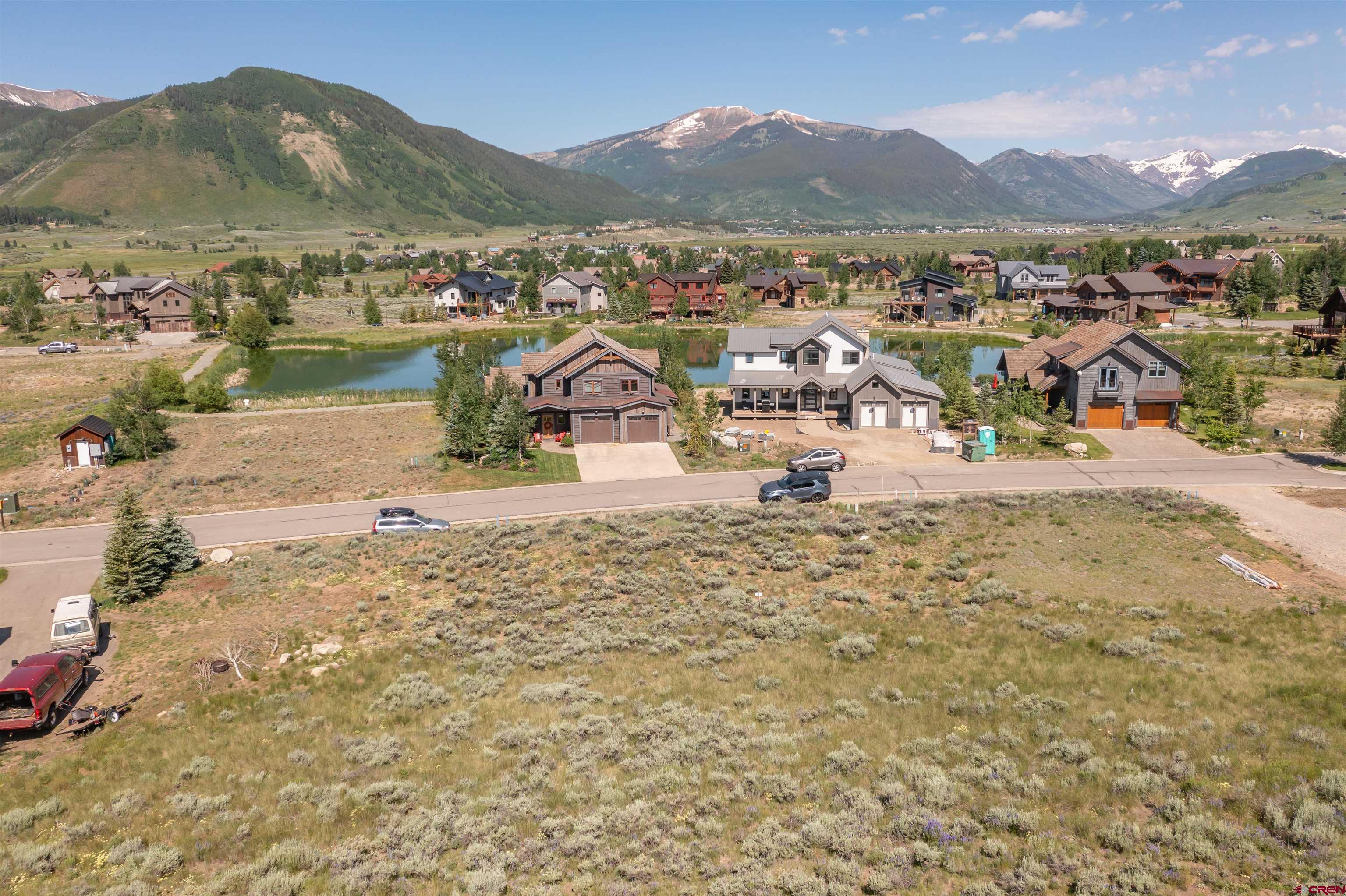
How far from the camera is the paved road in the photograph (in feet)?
118

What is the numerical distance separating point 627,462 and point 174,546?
25300 millimetres

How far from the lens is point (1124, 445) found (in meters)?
50.9

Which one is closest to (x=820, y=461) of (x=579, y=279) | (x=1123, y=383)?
(x=1123, y=383)

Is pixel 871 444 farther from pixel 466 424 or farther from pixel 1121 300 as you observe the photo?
pixel 1121 300

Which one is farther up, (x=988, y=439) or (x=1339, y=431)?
(x=1339, y=431)

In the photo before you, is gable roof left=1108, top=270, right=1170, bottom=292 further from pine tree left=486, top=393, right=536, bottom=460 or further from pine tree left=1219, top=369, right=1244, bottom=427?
pine tree left=486, top=393, right=536, bottom=460

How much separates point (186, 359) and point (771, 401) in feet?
239

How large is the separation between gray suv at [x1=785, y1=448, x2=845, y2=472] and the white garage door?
1196 centimetres

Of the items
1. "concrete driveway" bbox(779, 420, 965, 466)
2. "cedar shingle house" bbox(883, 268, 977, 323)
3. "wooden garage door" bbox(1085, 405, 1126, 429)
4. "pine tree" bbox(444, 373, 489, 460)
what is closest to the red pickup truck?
"pine tree" bbox(444, 373, 489, 460)

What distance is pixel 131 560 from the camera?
31.2 metres

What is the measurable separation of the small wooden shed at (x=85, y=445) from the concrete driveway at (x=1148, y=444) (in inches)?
2569

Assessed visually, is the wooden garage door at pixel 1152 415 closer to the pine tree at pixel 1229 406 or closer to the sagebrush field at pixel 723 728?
the pine tree at pixel 1229 406

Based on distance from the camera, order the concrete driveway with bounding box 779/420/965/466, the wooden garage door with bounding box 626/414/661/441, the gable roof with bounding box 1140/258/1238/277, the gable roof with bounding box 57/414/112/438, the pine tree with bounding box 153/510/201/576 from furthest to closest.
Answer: the gable roof with bounding box 1140/258/1238/277 → the wooden garage door with bounding box 626/414/661/441 → the concrete driveway with bounding box 779/420/965/466 → the gable roof with bounding box 57/414/112/438 → the pine tree with bounding box 153/510/201/576

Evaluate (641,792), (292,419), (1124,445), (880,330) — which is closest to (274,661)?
(641,792)
